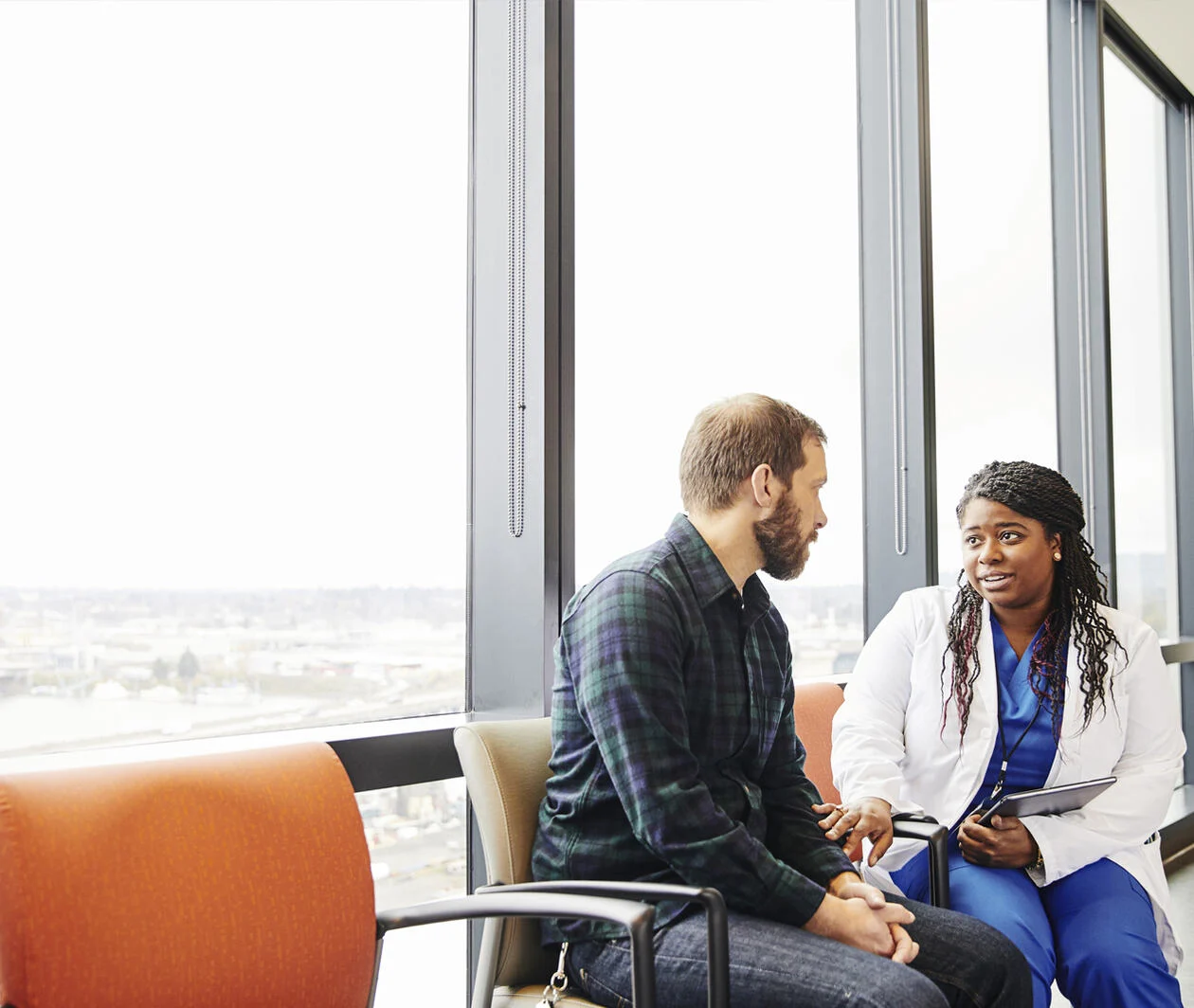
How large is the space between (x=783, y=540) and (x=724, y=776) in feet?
1.32

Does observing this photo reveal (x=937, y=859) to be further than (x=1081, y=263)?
No

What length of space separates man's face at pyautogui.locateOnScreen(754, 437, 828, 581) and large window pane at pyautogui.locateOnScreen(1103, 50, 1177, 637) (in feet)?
10.8

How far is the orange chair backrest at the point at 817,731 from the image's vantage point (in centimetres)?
238

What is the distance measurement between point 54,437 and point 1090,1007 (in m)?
2.00

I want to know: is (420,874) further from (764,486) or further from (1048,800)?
(1048,800)

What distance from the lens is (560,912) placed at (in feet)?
4.66

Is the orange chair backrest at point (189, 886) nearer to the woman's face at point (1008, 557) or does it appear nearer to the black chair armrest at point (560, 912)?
the black chair armrest at point (560, 912)

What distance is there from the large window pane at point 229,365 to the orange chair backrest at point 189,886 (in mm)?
379

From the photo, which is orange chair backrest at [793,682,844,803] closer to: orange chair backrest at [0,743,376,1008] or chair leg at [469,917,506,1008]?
chair leg at [469,917,506,1008]

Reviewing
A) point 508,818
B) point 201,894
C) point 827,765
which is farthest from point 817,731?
point 201,894

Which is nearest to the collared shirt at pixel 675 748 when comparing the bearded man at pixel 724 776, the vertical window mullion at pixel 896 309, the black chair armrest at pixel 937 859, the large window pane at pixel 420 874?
the bearded man at pixel 724 776

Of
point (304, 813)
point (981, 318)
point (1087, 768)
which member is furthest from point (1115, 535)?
→ point (304, 813)

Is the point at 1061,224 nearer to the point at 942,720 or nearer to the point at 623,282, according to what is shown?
the point at 623,282

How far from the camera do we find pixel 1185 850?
4750mm
